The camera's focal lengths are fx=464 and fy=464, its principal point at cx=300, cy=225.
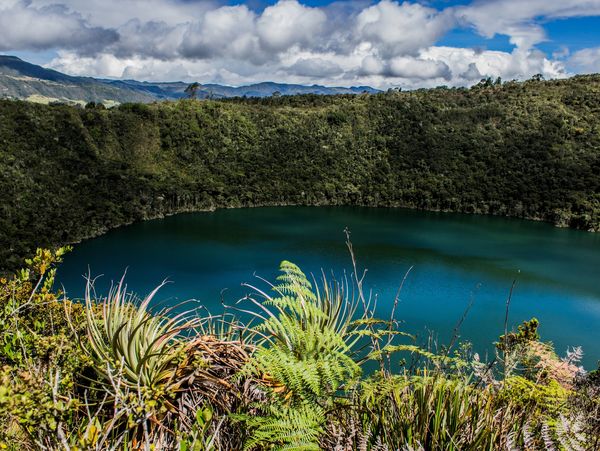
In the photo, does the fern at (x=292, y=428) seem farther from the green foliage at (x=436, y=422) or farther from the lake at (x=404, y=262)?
the lake at (x=404, y=262)

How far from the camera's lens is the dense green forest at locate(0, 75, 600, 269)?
1606 inches

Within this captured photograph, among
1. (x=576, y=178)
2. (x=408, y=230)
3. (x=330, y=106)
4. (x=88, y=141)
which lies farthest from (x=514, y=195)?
(x=88, y=141)

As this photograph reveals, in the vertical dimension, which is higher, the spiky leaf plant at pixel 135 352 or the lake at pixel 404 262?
the spiky leaf plant at pixel 135 352

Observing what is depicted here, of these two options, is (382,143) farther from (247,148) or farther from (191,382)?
(191,382)

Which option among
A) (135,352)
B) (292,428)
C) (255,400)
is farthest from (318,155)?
(292,428)

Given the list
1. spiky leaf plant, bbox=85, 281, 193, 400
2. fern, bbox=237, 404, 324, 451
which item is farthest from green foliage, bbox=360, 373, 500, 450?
spiky leaf plant, bbox=85, 281, 193, 400

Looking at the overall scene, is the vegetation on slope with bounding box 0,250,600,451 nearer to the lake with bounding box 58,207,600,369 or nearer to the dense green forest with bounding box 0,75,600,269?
the lake with bounding box 58,207,600,369

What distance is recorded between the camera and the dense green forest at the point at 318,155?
4078 centimetres

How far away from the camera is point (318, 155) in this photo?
61.0 m

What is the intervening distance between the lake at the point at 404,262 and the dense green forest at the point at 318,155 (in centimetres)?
351

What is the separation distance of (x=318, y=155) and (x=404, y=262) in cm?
3108

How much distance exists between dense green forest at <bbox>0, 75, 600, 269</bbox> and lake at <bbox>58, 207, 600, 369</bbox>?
351cm

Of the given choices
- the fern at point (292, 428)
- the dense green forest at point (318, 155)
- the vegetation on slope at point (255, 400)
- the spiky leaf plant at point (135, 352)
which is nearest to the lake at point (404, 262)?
the dense green forest at point (318, 155)

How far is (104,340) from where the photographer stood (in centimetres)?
281
